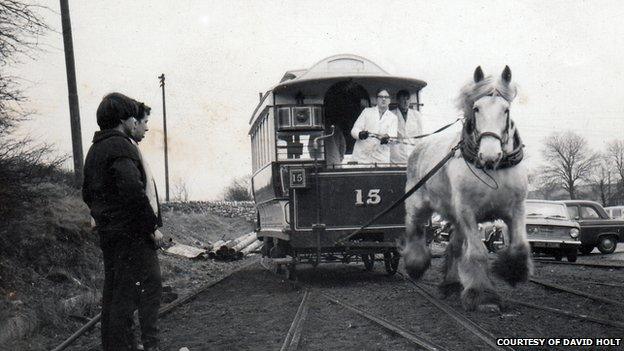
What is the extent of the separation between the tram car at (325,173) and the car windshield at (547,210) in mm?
7028

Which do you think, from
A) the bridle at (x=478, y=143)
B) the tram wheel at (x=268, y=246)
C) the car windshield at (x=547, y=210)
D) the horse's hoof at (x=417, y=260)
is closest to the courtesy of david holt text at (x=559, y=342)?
the bridle at (x=478, y=143)

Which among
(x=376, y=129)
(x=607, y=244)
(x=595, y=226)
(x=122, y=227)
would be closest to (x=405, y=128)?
(x=376, y=129)

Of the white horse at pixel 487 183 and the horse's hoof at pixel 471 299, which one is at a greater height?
the white horse at pixel 487 183

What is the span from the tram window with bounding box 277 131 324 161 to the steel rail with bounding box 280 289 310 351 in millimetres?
3075

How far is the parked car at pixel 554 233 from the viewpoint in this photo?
15719mm

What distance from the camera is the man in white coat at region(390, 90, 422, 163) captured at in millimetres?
10602

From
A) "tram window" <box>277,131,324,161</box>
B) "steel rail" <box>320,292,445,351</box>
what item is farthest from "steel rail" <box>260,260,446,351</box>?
"tram window" <box>277,131,324,161</box>

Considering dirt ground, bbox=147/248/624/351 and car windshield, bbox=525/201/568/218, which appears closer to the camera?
dirt ground, bbox=147/248/624/351

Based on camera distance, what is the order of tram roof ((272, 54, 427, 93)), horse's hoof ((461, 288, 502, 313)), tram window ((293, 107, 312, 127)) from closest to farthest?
1. horse's hoof ((461, 288, 502, 313))
2. tram roof ((272, 54, 427, 93))
3. tram window ((293, 107, 312, 127))

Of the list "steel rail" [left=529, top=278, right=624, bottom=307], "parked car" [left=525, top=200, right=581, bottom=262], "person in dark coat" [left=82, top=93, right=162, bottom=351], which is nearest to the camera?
"person in dark coat" [left=82, top=93, right=162, bottom=351]

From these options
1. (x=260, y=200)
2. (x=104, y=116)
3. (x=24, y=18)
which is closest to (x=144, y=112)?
(x=104, y=116)

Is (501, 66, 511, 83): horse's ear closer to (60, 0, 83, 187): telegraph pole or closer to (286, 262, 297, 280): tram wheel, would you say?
(286, 262, 297, 280): tram wheel

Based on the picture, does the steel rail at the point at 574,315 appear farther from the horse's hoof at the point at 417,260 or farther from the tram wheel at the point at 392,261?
the tram wheel at the point at 392,261

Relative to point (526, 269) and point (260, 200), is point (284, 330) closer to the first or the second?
point (526, 269)
